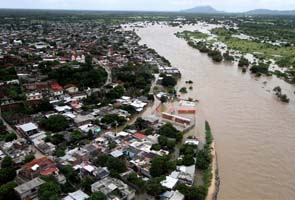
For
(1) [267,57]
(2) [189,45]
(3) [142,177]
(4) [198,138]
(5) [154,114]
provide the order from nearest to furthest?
1. (3) [142,177]
2. (4) [198,138]
3. (5) [154,114]
4. (1) [267,57]
5. (2) [189,45]

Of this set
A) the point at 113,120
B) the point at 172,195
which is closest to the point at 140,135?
the point at 113,120

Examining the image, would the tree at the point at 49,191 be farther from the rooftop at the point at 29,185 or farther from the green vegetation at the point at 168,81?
the green vegetation at the point at 168,81

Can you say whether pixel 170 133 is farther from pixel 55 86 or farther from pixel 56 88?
pixel 55 86

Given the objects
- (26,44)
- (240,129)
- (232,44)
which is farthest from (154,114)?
(232,44)

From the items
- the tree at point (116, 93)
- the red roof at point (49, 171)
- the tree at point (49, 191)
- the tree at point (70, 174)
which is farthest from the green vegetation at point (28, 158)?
the tree at point (116, 93)

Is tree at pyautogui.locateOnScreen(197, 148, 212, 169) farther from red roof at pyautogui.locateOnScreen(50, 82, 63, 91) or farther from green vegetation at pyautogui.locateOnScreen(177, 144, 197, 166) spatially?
red roof at pyautogui.locateOnScreen(50, 82, 63, 91)

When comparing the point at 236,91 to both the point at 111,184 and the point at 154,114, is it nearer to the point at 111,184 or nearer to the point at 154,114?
the point at 154,114
